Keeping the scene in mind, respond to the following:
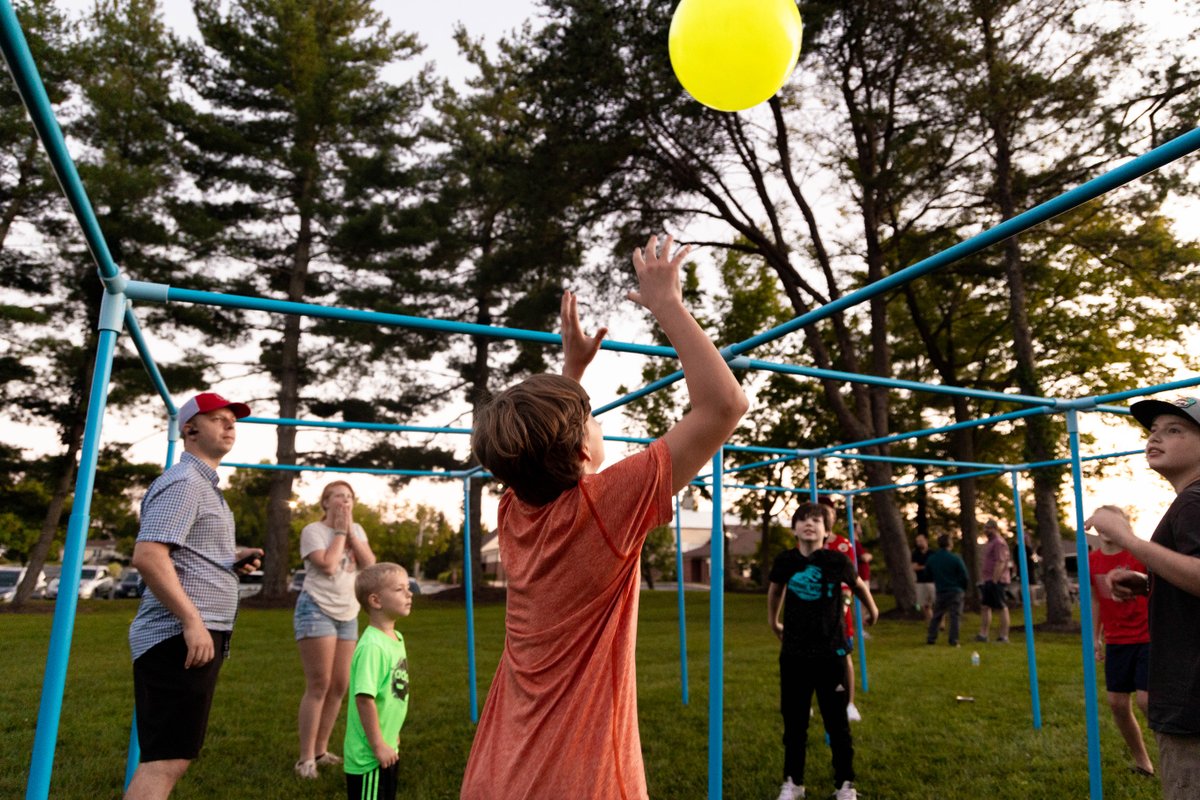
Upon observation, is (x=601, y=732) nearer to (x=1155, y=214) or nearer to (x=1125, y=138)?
(x=1125, y=138)

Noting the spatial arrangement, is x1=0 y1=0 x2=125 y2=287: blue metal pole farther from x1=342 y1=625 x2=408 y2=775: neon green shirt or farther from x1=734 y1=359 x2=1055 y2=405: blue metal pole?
x1=734 y1=359 x2=1055 y2=405: blue metal pole

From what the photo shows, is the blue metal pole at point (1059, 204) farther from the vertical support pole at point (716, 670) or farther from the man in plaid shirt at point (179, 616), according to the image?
the man in plaid shirt at point (179, 616)

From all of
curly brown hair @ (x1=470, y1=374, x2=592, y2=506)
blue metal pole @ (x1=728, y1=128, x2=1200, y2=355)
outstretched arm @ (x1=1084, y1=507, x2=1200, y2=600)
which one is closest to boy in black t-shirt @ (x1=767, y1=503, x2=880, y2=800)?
outstretched arm @ (x1=1084, y1=507, x2=1200, y2=600)

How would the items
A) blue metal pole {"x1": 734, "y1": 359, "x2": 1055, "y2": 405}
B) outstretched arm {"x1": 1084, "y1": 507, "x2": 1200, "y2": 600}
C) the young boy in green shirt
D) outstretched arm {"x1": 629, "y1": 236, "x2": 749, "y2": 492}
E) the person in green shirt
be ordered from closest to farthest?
outstretched arm {"x1": 629, "y1": 236, "x2": 749, "y2": 492} → outstretched arm {"x1": 1084, "y1": 507, "x2": 1200, "y2": 600} → the young boy in green shirt → blue metal pole {"x1": 734, "y1": 359, "x2": 1055, "y2": 405} → the person in green shirt

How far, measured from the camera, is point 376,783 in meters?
3.21

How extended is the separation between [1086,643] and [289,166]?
65.3 ft

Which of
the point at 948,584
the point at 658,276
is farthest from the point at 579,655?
the point at 948,584

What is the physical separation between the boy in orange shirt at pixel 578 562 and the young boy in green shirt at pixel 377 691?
1.92m

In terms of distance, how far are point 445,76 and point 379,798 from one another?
22.0 m

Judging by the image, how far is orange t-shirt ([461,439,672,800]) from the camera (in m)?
1.37

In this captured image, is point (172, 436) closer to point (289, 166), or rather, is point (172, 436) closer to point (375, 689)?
Answer: point (375, 689)

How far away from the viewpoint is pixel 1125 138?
13.4m

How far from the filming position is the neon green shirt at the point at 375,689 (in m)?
3.23

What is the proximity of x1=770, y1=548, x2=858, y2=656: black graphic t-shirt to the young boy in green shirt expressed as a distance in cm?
220
